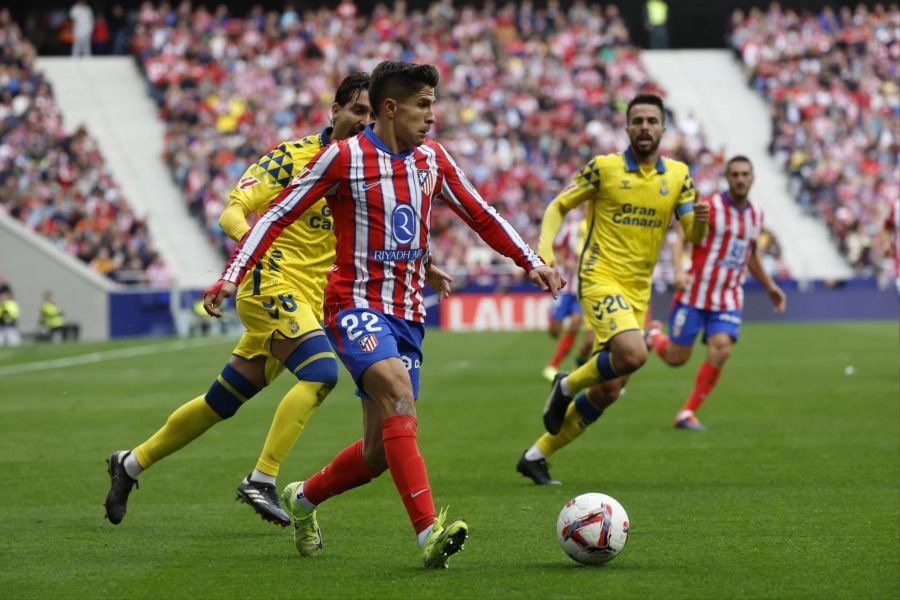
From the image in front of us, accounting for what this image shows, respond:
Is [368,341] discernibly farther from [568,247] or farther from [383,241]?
[568,247]

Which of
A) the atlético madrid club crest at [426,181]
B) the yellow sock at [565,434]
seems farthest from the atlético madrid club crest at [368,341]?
the yellow sock at [565,434]

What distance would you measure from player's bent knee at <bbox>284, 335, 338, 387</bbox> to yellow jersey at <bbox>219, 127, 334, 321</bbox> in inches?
13.4

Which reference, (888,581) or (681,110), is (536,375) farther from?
(681,110)

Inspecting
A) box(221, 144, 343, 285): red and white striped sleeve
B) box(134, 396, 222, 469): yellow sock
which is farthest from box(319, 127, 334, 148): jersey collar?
box(134, 396, 222, 469): yellow sock

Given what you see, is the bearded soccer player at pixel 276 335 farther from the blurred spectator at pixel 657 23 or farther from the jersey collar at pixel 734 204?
the blurred spectator at pixel 657 23

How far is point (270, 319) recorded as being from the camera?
7156mm

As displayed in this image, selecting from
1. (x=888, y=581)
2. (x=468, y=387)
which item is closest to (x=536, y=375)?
(x=468, y=387)

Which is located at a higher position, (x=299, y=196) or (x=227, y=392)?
(x=299, y=196)

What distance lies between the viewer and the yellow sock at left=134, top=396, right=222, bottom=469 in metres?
7.22

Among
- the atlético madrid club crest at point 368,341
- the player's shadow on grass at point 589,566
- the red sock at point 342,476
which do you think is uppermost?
the atlético madrid club crest at point 368,341

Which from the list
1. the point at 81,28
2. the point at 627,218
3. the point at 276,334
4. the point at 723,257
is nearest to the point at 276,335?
the point at 276,334

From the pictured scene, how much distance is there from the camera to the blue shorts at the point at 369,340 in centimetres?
586

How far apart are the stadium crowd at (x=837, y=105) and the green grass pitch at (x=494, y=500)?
19.2 metres

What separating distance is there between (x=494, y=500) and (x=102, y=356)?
641 inches
